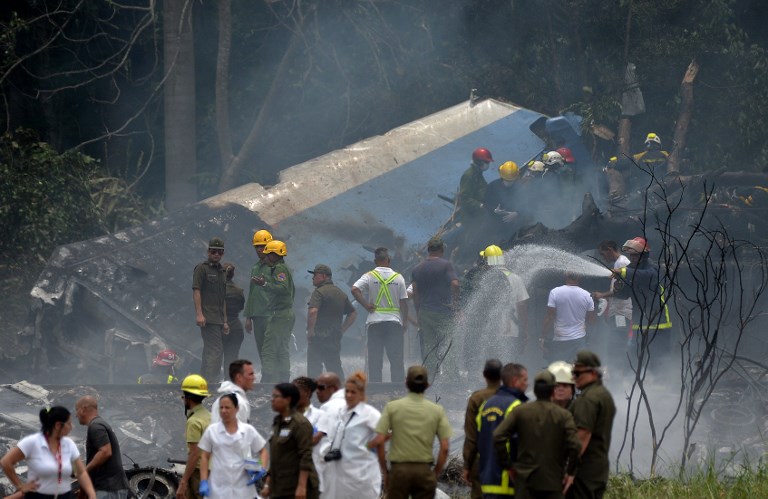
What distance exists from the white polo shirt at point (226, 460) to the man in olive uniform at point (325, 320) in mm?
4856

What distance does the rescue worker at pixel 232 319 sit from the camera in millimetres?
11156

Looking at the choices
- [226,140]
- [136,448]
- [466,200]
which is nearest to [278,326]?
[136,448]

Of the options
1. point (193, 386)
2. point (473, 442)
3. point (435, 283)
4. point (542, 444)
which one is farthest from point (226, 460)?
point (435, 283)

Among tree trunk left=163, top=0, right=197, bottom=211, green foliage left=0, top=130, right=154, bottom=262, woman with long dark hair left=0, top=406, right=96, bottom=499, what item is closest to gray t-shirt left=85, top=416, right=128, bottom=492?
woman with long dark hair left=0, top=406, right=96, bottom=499

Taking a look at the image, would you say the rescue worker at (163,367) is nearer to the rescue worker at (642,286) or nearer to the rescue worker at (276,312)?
the rescue worker at (276,312)

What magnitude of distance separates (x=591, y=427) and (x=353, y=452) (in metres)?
1.37

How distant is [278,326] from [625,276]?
3525 mm

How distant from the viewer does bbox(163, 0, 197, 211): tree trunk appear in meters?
16.9

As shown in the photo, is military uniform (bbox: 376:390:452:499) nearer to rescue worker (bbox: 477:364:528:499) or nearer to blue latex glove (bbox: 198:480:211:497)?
rescue worker (bbox: 477:364:528:499)

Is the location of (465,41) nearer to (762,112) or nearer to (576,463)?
(762,112)

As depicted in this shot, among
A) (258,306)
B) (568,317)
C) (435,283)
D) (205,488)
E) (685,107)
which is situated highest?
(685,107)

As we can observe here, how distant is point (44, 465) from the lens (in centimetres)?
634

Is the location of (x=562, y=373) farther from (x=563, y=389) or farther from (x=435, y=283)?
(x=435, y=283)

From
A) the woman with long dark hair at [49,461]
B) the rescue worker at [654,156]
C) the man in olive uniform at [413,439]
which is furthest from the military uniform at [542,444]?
the rescue worker at [654,156]
